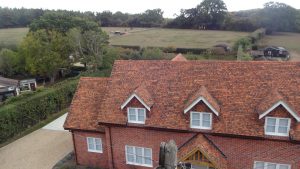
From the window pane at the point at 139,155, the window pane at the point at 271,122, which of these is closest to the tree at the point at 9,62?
the window pane at the point at 139,155

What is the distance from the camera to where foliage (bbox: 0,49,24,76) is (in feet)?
213

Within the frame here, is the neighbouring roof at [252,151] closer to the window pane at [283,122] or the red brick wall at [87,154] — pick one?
the window pane at [283,122]

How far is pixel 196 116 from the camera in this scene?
2131 centimetres

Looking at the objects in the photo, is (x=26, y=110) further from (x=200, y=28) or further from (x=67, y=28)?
(x=200, y=28)

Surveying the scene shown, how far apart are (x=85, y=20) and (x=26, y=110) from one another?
4003cm

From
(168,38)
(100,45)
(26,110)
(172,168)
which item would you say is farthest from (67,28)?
(172,168)

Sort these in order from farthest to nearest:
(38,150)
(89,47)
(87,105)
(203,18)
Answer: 1. (203,18)
2. (89,47)
3. (38,150)
4. (87,105)

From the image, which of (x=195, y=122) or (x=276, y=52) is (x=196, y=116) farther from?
(x=276, y=52)

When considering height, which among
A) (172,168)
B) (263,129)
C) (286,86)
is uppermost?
(172,168)

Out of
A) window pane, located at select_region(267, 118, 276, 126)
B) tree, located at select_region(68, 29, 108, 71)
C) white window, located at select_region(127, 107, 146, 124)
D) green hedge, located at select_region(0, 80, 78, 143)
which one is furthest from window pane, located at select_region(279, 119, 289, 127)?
tree, located at select_region(68, 29, 108, 71)

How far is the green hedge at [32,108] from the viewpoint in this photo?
34.0m

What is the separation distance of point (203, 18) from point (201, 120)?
108473 mm

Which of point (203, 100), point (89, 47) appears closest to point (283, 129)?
point (203, 100)

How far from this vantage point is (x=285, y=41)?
9688 centimetres
